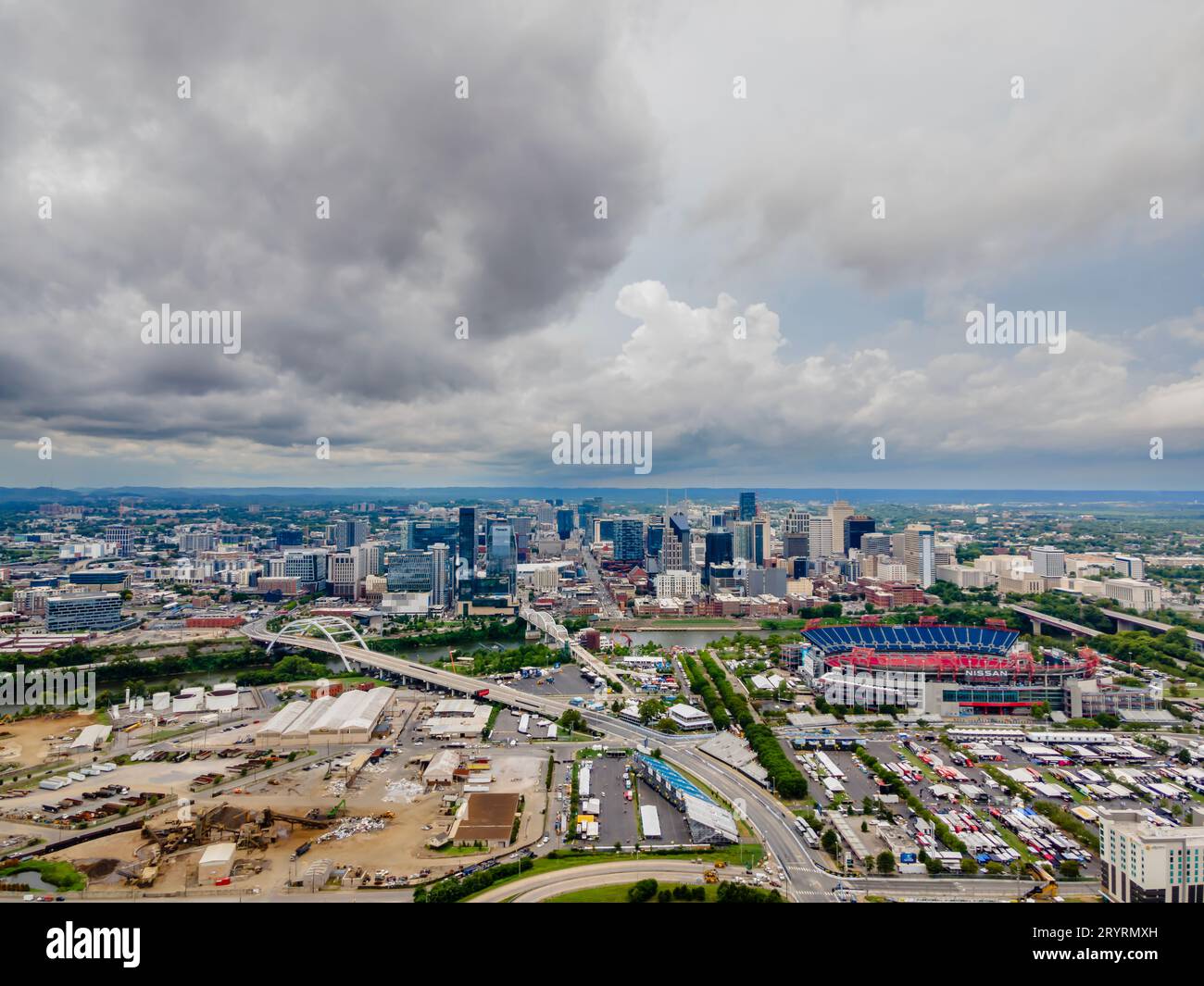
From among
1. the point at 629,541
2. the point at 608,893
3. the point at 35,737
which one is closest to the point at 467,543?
the point at 629,541

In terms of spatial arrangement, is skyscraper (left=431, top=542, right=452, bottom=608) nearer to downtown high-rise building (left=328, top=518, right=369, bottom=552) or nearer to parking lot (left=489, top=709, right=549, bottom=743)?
downtown high-rise building (left=328, top=518, right=369, bottom=552)

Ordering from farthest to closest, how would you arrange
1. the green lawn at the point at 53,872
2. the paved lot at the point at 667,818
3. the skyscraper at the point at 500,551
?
the skyscraper at the point at 500,551
the paved lot at the point at 667,818
the green lawn at the point at 53,872

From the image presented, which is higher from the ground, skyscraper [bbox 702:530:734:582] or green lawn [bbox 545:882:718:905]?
skyscraper [bbox 702:530:734:582]

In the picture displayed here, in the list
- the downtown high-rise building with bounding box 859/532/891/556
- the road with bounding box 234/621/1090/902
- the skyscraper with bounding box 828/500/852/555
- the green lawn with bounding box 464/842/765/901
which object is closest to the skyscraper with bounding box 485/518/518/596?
the road with bounding box 234/621/1090/902

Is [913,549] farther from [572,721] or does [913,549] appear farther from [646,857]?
[646,857]

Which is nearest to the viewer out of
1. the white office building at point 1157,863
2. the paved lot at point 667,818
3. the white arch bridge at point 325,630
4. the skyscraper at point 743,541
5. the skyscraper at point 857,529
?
the white office building at point 1157,863

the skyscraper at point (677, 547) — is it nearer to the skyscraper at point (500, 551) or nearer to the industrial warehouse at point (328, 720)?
the skyscraper at point (500, 551)

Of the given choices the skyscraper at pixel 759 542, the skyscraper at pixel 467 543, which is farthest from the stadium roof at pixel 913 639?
the skyscraper at pixel 759 542
